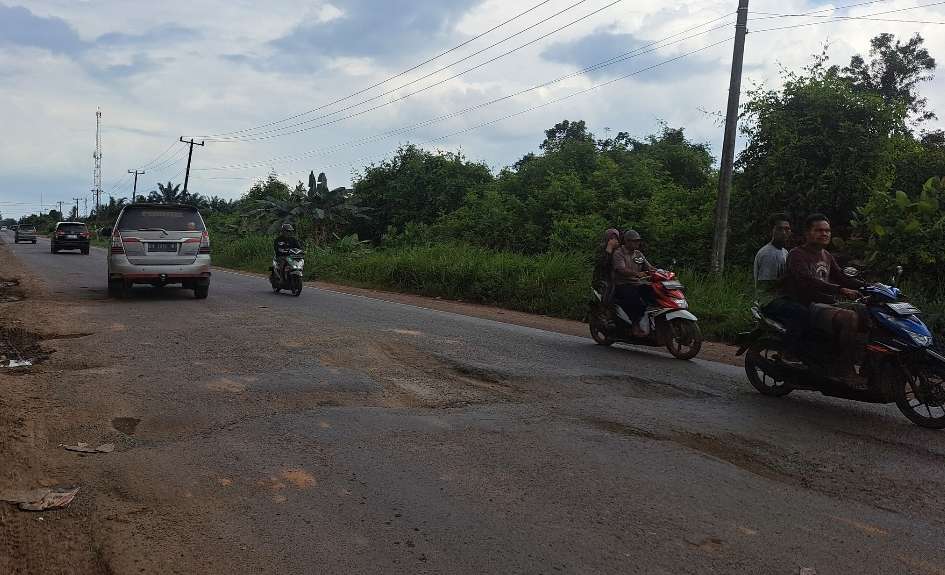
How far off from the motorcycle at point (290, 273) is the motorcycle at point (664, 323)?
308 inches

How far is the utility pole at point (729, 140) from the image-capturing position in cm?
1471

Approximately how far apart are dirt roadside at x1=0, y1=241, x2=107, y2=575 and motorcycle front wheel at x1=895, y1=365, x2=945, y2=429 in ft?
18.6

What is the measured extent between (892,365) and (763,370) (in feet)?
4.07

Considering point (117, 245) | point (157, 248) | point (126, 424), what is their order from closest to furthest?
point (126, 424), point (117, 245), point (157, 248)

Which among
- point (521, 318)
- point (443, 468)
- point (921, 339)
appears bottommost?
point (443, 468)

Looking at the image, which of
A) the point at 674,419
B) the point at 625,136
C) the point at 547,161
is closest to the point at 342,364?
the point at 674,419

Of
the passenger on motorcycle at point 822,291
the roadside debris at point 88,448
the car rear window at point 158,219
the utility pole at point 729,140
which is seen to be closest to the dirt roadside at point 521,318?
the passenger on motorcycle at point 822,291

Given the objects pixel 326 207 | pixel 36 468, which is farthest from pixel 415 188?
pixel 36 468

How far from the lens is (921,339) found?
5.64 metres

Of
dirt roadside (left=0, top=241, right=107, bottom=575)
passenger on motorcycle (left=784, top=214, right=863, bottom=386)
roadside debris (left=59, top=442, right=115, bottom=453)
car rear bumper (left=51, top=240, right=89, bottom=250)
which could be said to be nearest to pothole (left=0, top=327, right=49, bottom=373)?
dirt roadside (left=0, top=241, right=107, bottom=575)

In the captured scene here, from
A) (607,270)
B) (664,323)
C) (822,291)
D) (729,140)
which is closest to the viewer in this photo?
(822,291)

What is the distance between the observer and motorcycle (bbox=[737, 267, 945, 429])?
5.63 m

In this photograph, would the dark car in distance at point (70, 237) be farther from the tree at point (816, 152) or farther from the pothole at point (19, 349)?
the tree at point (816, 152)

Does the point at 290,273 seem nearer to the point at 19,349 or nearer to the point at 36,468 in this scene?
the point at 19,349
